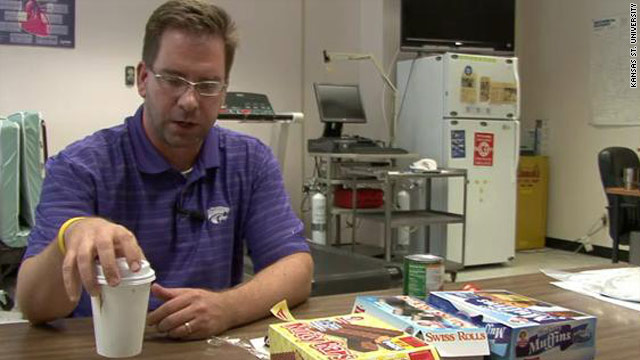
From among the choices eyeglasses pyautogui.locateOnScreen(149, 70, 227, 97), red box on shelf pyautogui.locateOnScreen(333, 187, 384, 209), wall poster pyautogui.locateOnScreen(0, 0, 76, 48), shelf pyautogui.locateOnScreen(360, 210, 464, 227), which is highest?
wall poster pyautogui.locateOnScreen(0, 0, 76, 48)

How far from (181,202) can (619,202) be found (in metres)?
3.36

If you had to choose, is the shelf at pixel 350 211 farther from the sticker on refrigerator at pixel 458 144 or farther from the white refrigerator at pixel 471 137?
the sticker on refrigerator at pixel 458 144

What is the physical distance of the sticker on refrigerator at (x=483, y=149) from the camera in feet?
15.6

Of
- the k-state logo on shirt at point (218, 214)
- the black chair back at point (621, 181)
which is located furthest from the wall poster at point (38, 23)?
the black chair back at point (621, 181)

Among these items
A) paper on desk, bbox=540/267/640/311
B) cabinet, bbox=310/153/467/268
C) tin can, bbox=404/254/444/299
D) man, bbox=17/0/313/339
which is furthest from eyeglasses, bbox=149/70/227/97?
cabinet, bbox=310/153/467/268

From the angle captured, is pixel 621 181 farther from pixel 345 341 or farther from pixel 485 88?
pixel 345 341

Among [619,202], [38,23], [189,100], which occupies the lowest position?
[619,202]

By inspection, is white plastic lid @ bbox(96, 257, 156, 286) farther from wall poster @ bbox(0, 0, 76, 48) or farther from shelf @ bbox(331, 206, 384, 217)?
wall poster @ bbox(0, 0, 76, 48)

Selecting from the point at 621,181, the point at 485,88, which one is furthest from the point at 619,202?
the point at 485,88

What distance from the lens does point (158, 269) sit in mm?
1327

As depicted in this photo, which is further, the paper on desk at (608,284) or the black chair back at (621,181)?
the black chair back at (621,181)

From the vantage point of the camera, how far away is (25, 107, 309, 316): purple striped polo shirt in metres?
1.25

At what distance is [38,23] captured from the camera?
13.7ft

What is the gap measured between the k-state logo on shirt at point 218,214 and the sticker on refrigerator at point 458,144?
3486 mm
